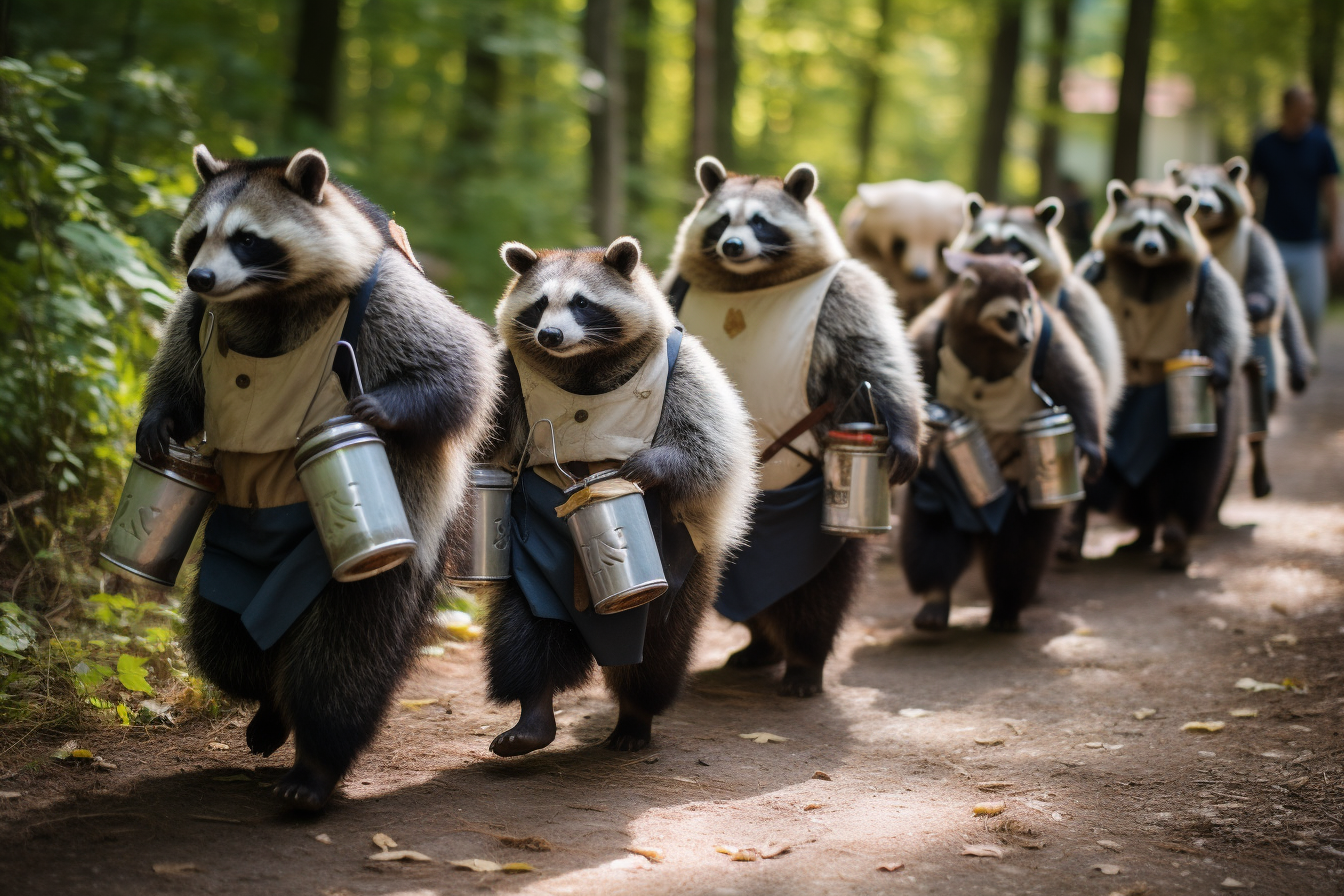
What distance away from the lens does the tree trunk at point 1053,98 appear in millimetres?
17047

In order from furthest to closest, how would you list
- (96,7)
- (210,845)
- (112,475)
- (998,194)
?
(998,194)
(96,7)
(112,475)
(210,845)

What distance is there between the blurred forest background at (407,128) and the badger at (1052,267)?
133 inches

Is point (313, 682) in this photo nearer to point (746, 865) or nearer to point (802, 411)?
point (746, 865)

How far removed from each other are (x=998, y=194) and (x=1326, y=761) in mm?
12625

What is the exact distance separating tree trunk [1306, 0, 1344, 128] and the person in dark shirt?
22.7 ft

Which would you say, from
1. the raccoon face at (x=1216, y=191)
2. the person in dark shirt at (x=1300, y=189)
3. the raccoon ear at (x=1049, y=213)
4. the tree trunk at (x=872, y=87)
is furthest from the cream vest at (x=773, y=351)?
the tree trunk at (x=872, y=87)

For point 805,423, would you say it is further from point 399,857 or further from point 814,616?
point 399,857

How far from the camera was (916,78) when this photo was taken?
930 inches

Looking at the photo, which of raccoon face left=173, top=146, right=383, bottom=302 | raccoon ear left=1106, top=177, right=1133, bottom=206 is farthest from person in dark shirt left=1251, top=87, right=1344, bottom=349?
raccoon face left=173, top=146, right=383, bottom=302

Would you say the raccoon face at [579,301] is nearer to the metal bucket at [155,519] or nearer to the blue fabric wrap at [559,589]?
the blue fabric wrap at [559,589]

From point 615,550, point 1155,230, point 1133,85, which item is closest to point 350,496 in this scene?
point 615,550

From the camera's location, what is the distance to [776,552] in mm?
4812

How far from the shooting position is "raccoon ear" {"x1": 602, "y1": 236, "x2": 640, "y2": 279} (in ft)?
13.0

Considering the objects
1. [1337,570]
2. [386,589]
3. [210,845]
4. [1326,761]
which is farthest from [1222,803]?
[1337,570]
